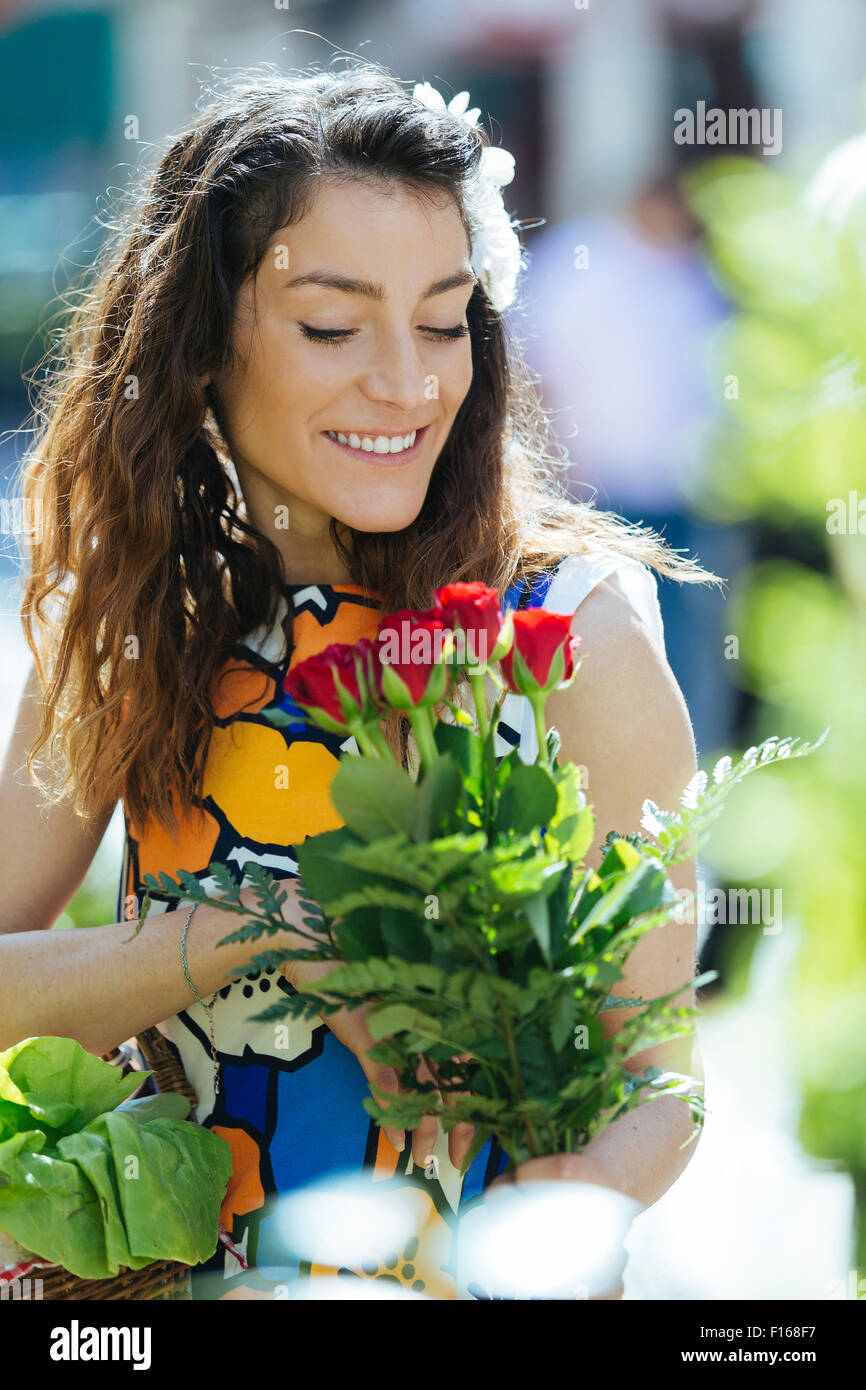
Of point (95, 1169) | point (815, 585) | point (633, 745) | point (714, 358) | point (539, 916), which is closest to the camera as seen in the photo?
point (539, 916)

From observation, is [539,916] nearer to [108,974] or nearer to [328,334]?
[108,974]

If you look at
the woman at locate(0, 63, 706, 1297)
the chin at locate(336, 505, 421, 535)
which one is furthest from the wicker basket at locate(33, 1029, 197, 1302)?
the chin at locate(336, 505, 421, 535)

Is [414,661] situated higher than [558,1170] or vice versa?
[414,661]

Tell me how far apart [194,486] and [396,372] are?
35 cm

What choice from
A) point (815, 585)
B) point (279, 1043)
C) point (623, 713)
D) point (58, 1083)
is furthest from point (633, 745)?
point (58, 1083)

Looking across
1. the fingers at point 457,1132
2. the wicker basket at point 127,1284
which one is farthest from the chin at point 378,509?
the wicker basket at point 127,1284

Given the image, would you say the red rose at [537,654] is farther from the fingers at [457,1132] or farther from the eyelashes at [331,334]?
the eyelashes at [331,334]

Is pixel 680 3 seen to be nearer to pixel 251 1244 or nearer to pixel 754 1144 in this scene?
pixel 754 1144

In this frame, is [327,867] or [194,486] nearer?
[327,867]

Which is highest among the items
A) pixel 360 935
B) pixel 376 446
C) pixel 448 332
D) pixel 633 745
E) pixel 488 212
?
pixel 488 212

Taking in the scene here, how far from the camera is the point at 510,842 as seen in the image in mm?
746

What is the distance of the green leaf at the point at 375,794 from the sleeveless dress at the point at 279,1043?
347 millimetres

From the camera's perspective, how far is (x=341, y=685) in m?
0.75
